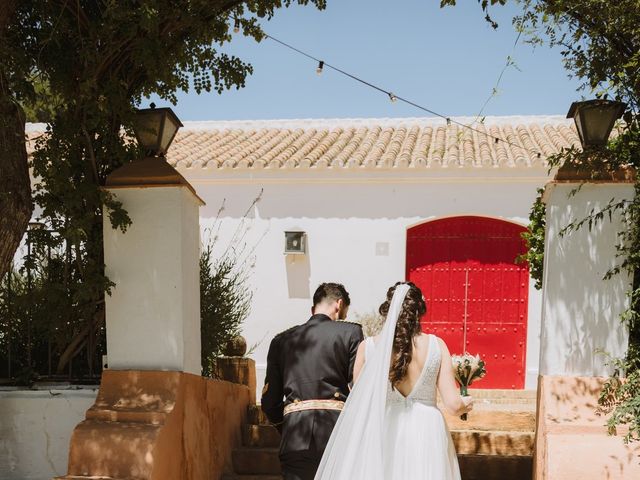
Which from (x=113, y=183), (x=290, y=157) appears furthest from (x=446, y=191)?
(x=113, y=183)

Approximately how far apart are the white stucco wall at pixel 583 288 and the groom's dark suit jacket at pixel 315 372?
1.32m

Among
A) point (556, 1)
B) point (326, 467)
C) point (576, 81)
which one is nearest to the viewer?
point (326, 467)

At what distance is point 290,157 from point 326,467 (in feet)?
27.0

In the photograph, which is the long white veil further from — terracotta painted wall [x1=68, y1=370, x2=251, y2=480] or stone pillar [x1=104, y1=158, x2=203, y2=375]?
stone pillar [x1=104, y1=158, x2=203, y2=375]

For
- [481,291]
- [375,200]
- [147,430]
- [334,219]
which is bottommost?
[481,291]

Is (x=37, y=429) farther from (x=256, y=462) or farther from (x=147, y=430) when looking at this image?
(x=256, y=462)

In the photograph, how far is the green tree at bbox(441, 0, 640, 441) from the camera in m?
3.79

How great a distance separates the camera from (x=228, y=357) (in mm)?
6496

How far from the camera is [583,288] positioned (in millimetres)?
4004

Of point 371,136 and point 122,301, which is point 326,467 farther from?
point 371,136

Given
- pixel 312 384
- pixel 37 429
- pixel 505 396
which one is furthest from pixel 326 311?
pixel 505 396

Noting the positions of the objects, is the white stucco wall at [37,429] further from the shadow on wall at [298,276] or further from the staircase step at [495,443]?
the shadow on wall at [298,276]

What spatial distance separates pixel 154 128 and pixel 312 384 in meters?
2.13

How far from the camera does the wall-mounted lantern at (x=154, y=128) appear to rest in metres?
4.40
